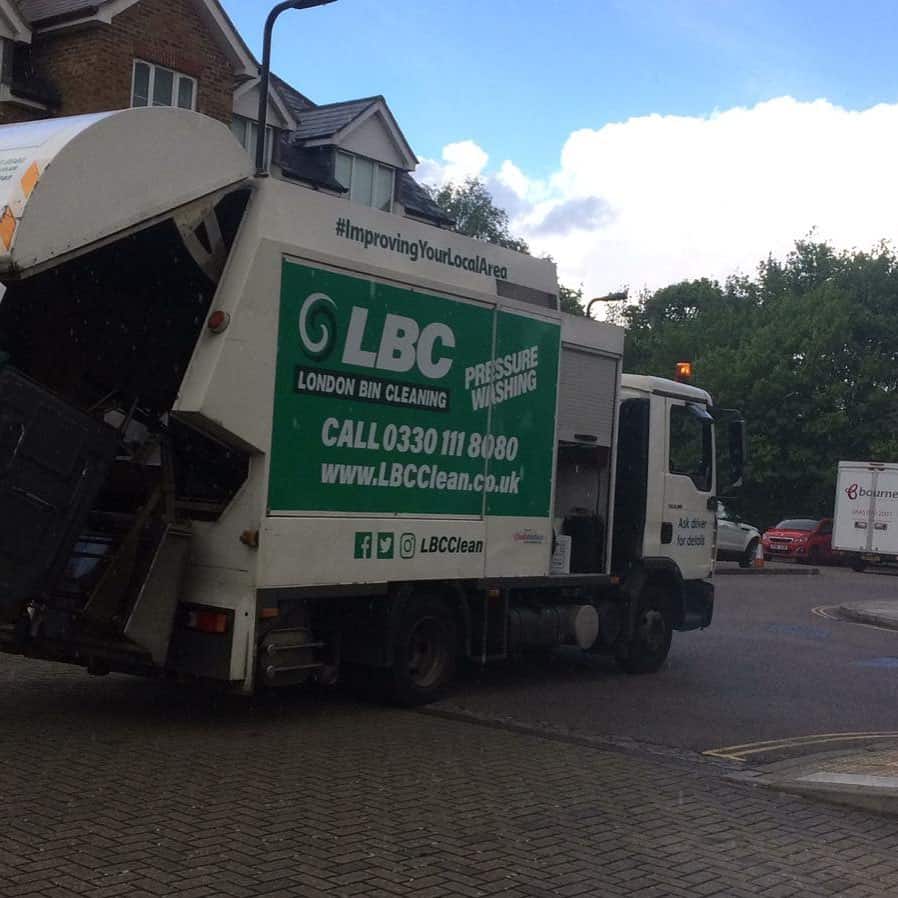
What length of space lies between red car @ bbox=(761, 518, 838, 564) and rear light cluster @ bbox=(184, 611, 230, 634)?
1255 inches

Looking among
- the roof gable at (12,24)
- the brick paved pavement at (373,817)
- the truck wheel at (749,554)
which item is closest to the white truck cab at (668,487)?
the brick paved pavement at (373,817)

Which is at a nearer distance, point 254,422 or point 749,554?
point 254,422

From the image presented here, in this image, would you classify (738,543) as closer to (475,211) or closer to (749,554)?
(749,554)

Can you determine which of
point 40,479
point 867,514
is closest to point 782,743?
point 40,479

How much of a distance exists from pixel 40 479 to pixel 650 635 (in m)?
6.38

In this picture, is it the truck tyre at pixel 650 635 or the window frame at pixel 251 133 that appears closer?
the truck tyre at pixel 650 635

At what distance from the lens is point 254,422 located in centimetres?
761

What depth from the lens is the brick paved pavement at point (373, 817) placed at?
523cm

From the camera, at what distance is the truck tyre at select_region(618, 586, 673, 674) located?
11.5m

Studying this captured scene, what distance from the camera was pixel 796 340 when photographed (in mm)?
47062

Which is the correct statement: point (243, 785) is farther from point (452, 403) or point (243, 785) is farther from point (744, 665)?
point (744, 665)

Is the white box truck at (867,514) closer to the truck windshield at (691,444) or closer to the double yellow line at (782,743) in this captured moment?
the truck windshield at (691,444)

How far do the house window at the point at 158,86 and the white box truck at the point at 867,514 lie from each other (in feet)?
73.0

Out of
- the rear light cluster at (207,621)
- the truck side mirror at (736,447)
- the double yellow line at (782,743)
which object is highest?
the truck side mirror at (736,447)
